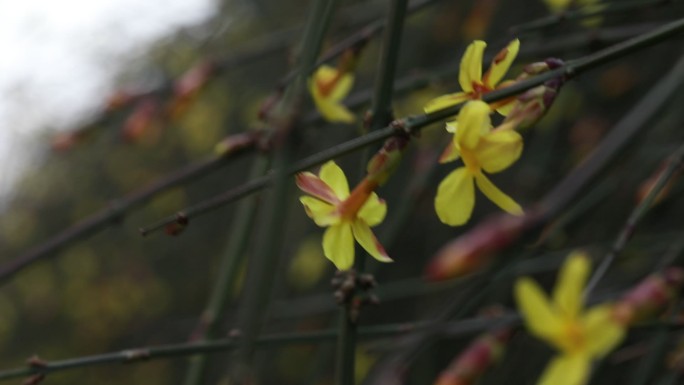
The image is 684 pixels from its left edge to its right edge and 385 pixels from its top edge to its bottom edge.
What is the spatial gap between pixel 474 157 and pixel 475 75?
0.07 metres

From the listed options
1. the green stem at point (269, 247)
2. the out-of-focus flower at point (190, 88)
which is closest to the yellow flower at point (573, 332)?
the green stem at point (269, 247)

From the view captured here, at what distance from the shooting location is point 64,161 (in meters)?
4.57

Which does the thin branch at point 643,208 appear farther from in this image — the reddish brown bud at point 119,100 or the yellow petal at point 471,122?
the reddish brown bud at point 119,100

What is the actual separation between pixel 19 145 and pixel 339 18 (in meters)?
3.81

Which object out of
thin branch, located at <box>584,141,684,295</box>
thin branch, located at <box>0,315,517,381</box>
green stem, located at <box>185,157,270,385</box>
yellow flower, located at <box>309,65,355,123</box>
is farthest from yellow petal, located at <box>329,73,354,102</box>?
thin branch, located at <box>584,141,684,295</box>

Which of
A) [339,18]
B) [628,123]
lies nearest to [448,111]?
[628,123]

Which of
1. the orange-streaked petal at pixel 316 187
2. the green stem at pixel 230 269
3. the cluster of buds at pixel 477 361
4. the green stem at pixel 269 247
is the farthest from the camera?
the green stem at pixel 230 269

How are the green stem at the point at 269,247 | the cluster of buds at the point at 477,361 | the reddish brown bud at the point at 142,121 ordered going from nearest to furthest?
the green stem at the point at 269,247
the cluster of buds at the point at 477,361
the reddish brown bud at the point at 142,121

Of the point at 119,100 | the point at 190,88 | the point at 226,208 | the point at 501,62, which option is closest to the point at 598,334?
the point at 501,62

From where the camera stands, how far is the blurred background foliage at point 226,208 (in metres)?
2.54

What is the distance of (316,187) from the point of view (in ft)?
2.64

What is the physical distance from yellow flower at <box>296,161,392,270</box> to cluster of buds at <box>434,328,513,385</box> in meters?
0.39

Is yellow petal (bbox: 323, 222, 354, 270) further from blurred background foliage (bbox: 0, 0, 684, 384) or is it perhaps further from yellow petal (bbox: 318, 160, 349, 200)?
blurred background foliage (bbox: 0, 0, 684, 384)

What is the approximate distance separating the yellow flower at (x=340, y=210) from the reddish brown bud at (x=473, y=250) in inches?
10.6
